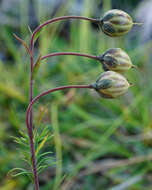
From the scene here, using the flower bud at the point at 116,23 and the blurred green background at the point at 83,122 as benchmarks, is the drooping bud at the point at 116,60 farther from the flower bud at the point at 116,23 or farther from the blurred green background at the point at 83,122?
the blurred green background at the point at 83,122

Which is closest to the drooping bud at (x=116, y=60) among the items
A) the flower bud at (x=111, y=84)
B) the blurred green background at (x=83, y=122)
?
the flower bud at (x=111, y=84)

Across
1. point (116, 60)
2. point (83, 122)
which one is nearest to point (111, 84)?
point (116, 60)

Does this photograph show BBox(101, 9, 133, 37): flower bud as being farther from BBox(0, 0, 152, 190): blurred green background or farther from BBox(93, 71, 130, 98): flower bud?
BBox(0, 0, 152, 190): blurred green background

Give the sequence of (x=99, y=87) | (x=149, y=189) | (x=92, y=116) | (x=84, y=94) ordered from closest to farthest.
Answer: (x=99, y=87), (x=149, y=189), (x=92, y=116), (x=84, y=94)

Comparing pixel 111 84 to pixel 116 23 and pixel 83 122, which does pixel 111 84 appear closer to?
pixel 116 23

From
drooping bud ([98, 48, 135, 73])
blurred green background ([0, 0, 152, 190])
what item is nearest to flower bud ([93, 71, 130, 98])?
drooping bud ([98, 48, 135, 73])

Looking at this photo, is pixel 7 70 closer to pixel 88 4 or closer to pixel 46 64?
pixel 46 64

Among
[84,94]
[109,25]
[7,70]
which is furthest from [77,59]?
[109,25]

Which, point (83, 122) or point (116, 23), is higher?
point (116, 23)
